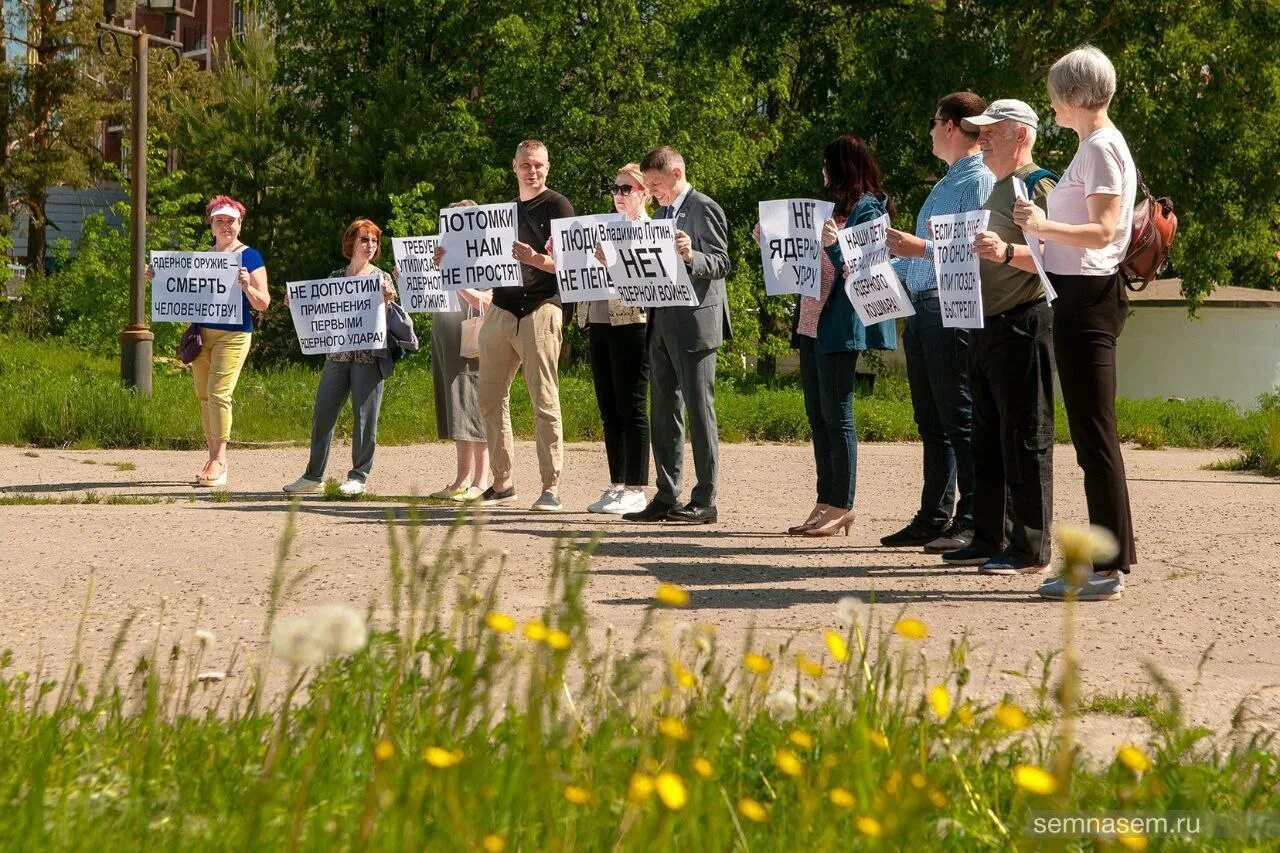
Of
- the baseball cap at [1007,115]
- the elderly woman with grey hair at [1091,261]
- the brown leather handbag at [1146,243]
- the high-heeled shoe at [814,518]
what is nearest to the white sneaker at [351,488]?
the high-heeled shoe at [814,518]

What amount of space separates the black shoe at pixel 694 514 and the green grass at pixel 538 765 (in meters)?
5.84

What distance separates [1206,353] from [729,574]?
86.2 feet

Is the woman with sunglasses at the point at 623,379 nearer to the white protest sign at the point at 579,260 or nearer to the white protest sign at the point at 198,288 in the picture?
the white protest sign at the point at 579,260

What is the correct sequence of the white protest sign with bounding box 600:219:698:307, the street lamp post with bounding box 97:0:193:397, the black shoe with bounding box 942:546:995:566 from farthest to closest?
the street lamp post with bounding box 97:0:193:397 → the white protest sign with bounding box 600:219:698:307 → the black shoe with bounding box 942:546:995:566

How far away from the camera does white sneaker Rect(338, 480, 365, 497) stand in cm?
1136

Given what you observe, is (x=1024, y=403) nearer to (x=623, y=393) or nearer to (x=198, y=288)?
(x=623, y=393)

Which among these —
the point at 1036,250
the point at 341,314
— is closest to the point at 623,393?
the point at 341,314

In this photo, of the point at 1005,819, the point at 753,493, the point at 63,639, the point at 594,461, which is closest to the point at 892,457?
the point at 594,461

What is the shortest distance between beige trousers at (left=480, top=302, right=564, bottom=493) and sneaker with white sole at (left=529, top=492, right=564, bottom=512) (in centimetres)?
10

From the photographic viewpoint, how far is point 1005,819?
3504mm

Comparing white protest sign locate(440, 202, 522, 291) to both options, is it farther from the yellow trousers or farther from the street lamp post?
the street lamp post

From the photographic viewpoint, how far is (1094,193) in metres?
6.73

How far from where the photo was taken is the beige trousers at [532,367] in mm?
10836

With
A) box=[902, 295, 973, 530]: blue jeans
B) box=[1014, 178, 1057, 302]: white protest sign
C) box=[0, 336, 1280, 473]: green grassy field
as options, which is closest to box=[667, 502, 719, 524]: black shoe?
box=[902, 295, 973, 530]: blue jeans
